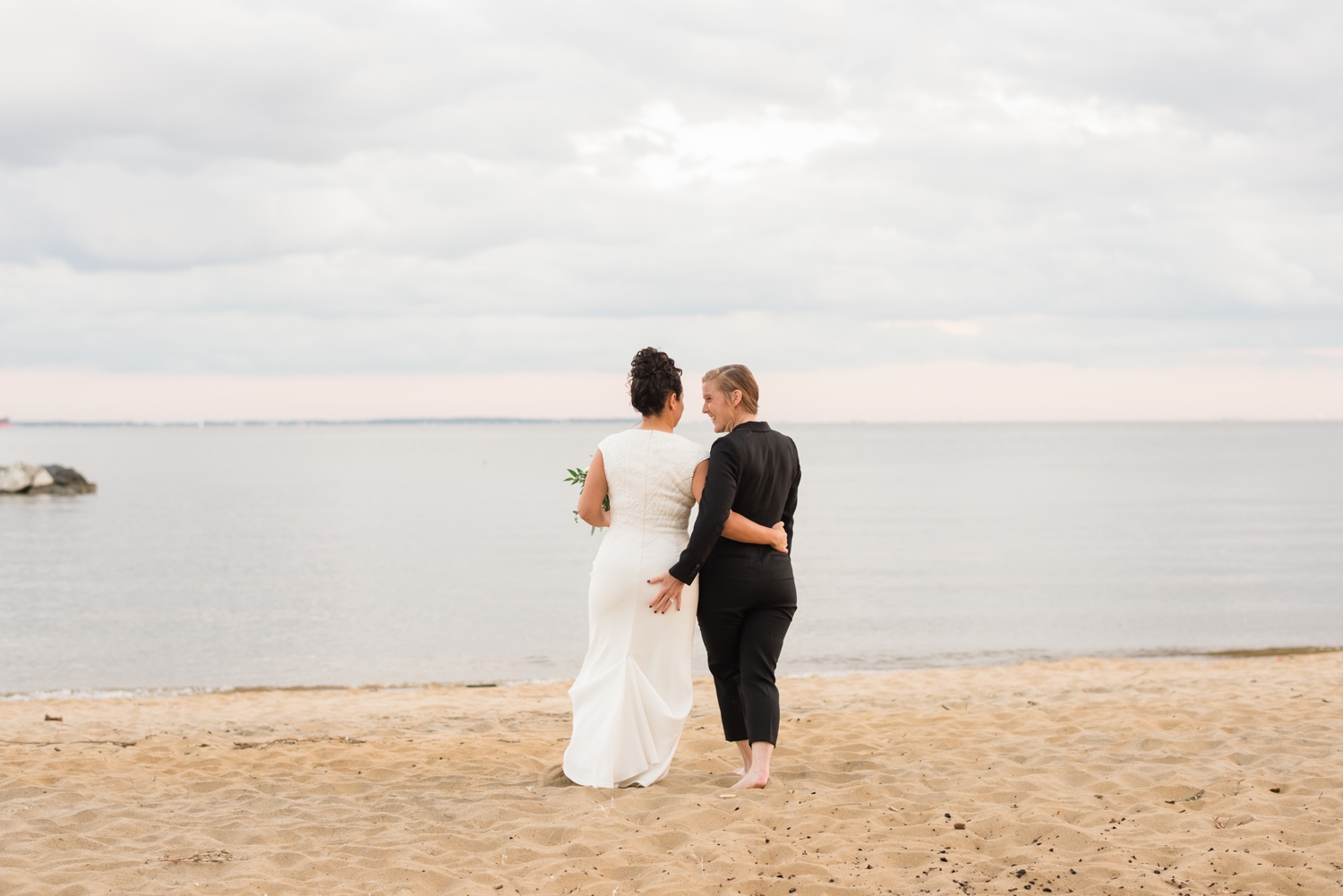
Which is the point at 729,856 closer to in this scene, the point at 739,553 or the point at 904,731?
the point at 739,553

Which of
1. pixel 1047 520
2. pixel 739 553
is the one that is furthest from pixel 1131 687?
pixel 1047 520

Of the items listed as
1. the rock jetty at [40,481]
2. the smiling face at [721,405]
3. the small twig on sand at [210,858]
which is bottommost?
the rock jetty at [40,481]

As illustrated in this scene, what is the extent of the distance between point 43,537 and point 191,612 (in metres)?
15.5

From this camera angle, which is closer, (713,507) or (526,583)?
(713,507)

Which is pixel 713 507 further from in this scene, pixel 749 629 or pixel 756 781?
pixel 756 781

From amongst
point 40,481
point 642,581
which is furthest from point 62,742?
point 40,481

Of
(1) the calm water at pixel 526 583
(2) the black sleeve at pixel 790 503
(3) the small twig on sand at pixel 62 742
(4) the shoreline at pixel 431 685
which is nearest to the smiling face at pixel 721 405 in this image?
(2) the black sleeve at pixel 790 503

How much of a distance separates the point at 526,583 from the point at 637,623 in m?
16.4

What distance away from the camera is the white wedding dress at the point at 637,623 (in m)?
5.28

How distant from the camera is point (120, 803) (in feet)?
18.2

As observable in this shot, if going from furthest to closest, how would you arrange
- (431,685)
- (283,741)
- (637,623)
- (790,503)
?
(431,685) → (283,741) → (790,503) → (637,623)

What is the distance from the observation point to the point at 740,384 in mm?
5277

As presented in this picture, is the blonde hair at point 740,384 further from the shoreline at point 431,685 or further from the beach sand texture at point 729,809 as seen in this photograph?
the shoreline at point 431,685

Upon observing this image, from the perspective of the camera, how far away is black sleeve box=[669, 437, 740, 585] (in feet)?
16.6
